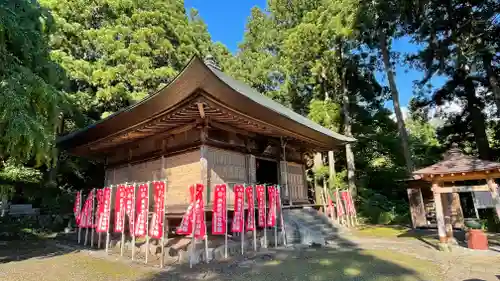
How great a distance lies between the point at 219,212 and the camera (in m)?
6.47

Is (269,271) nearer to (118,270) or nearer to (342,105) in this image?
(118,270)

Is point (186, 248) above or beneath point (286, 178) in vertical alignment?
beneath

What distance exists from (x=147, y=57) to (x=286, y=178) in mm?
11012

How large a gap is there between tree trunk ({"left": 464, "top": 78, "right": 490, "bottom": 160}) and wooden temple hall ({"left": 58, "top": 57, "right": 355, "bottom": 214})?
8755 millimetres

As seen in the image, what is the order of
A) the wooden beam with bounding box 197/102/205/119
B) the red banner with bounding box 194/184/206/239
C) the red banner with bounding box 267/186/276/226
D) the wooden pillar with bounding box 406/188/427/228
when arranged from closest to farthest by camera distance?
the red banner with bounding box 194/184/206/239
the wooden beam with bounding box 197/102/205/119
the red banner with bounding box 267/186/276/226
the wooden pillar with bounding box 406/188/427/228

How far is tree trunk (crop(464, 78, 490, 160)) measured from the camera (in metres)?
14.4

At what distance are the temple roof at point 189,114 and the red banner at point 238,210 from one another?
175 cm

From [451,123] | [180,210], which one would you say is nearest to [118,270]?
[180,210]

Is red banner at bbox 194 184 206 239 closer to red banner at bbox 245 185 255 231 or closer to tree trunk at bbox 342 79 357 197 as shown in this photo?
red banner at bbox 245 185 255 231

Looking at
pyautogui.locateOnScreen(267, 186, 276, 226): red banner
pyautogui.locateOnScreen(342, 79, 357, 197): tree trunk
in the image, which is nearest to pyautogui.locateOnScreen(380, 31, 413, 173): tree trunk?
pyautogui.locateOnScreen(342, 79, 357, 197): tree trunk

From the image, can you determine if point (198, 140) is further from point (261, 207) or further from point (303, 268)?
point (303, 268)

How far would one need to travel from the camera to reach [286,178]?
1017 cm

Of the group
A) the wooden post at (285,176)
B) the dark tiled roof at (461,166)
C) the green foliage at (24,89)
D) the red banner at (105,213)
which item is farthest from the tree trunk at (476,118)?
the green foliage at (24,89)

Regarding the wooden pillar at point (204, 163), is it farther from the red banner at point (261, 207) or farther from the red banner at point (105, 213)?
the red banner at point (105, 213)
